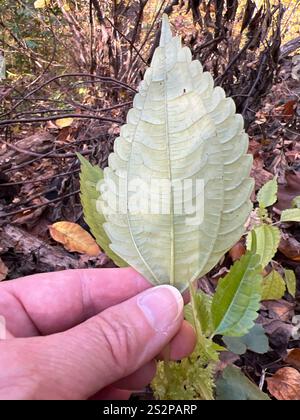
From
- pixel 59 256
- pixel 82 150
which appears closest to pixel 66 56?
pixel 82 150

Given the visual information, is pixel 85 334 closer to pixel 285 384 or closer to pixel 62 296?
pixel 62 296

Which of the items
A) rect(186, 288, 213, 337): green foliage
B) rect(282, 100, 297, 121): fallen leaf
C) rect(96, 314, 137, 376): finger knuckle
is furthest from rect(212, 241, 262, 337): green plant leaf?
rect(282, 100, 297, 121): fallen leaf

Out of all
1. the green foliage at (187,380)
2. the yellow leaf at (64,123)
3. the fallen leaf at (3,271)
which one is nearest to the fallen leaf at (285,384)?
the green foliage at (187,380)

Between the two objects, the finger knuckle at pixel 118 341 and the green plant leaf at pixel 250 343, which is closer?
the finger knuckle at pixel 118 341

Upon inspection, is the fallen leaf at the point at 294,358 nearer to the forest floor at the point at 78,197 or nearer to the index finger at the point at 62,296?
the forest floor at the point at 78,197

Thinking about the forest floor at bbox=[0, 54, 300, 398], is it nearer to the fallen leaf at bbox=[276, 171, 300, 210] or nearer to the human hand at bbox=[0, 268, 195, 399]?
the fallen leaf at bbox=[276, 171, 300, 210]

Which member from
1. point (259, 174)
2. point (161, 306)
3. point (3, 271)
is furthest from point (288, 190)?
point (161, 306)
